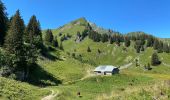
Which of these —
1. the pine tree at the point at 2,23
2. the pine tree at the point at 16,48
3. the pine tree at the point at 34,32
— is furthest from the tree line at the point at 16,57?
the pine tree at the point at 34,32

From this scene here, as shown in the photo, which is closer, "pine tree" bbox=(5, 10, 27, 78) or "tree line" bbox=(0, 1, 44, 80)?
"tree line" bbox=(0, 1, 44, 80)

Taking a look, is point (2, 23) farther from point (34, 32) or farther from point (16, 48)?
point (16, 48)

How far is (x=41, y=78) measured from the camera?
8306 centimetres

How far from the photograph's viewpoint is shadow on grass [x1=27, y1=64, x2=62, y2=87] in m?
78.2

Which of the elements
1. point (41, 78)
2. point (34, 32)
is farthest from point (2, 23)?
point (41, 78)

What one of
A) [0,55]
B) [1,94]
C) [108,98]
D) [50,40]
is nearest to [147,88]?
[108,98]

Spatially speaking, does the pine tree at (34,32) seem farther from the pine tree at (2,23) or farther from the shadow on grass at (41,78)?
the shadow on grass at (41,78)

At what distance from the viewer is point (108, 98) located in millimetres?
18891

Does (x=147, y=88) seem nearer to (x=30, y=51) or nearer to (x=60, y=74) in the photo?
(x=30, y=51)

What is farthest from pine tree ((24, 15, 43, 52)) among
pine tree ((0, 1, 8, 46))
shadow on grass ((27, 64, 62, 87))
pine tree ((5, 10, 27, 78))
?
pine tree ((5, 10, 27, 78))

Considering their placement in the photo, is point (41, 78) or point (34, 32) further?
point (34, 32)

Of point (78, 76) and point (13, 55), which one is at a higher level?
point (13, 55)

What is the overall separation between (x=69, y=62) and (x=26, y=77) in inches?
1528

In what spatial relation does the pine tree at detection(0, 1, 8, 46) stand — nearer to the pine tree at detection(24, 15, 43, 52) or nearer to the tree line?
the pine tree at detection(24, 15, 43, 52)
